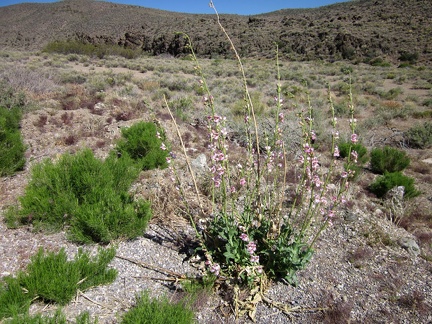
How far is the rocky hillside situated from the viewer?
1368 inches

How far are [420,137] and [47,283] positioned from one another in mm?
9603

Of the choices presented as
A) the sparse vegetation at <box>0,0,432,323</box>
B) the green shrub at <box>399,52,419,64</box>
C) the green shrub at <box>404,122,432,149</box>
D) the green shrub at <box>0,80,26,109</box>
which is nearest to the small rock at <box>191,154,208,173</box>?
the sparse vegetation at <box>0,0,432,323</box>

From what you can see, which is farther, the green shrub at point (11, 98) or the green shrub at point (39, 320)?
the green shrub at point (11, 98)

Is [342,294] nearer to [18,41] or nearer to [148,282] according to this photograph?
[148,282]

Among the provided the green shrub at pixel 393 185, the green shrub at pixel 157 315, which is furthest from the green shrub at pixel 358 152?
the green shrub at pixel 157 315

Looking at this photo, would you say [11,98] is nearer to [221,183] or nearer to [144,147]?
[144,147]

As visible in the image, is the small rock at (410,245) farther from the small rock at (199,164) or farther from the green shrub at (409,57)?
the green shrub at (409,57)

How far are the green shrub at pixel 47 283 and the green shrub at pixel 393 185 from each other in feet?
16.3

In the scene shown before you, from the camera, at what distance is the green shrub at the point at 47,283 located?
2.29 meters

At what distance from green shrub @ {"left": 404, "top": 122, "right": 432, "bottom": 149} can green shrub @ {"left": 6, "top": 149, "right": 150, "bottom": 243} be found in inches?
327

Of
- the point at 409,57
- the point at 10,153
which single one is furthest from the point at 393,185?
the point at 409,57

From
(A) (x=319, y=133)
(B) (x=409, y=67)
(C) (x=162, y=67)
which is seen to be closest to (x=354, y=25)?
(B) (x=409, y=67)

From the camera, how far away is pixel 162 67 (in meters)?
22.3

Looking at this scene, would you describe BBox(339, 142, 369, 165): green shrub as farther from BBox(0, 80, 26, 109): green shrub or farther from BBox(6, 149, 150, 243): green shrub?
BBox(0, 80, 26, 109): green shrub
